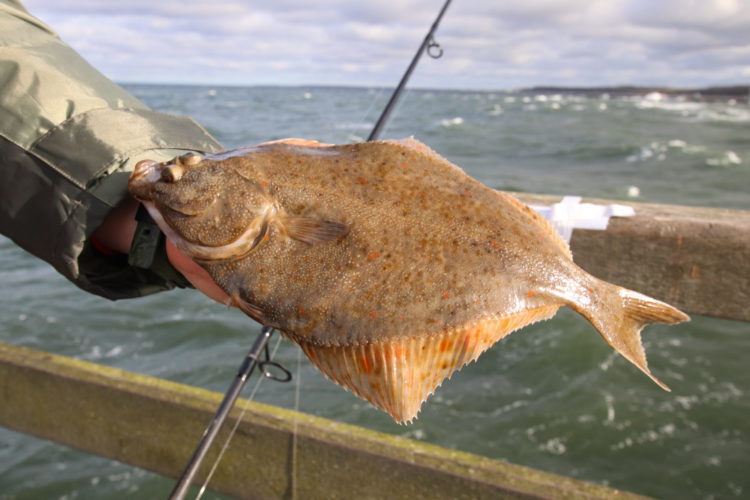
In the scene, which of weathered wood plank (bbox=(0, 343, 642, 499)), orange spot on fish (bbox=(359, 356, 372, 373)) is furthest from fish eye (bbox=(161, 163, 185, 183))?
weathered wood plank (bbox=(0, 343, 642, 499))

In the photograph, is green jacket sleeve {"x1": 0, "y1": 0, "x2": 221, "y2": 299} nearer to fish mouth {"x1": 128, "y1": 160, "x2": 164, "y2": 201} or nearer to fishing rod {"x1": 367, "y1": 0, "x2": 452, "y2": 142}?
fish mouth {"x1": 128, "y1": 160, "x2": 164, "y2": 201}

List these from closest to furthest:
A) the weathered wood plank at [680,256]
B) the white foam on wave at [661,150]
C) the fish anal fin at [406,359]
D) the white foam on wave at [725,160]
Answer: the fish anal fin at [406,359], the weathered wood plank at [680,256], the white foam on wave at [725,160], the white foam on wave at [661,150]

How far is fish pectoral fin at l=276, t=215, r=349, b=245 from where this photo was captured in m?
1.72

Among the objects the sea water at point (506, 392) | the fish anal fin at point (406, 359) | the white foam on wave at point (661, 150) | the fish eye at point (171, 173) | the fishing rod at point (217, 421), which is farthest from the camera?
the white foam on wave at point (661, 150)

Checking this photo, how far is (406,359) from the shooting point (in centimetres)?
162

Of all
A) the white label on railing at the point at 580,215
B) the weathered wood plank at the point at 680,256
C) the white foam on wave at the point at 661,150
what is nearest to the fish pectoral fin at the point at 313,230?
the white label on railing at the point at 580,215

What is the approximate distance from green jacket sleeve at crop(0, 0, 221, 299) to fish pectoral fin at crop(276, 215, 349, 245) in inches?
27.2

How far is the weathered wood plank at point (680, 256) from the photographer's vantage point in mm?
2695

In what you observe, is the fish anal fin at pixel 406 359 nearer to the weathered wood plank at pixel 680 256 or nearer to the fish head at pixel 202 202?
the fish head at pixel 202 202

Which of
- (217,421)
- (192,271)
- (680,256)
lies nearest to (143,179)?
(192,271)

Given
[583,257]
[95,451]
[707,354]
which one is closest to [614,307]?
[583,257]

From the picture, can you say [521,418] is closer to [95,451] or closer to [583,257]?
[583,257]

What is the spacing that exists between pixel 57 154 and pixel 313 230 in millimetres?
956

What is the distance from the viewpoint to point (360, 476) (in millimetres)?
2949
